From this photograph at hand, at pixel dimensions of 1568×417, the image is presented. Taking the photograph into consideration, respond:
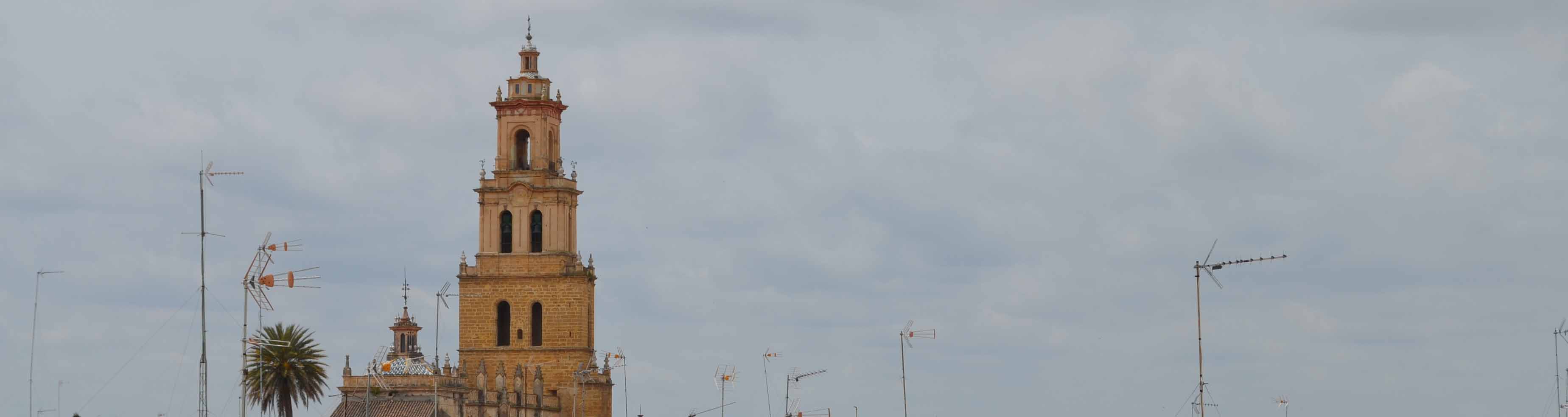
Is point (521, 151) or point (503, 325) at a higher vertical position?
point (521, 151)

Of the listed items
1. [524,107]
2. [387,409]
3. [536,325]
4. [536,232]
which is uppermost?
[524,107]

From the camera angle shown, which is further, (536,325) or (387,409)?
(536,325)

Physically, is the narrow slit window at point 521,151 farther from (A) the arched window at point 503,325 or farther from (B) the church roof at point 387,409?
(B) the church roof at point 387,409

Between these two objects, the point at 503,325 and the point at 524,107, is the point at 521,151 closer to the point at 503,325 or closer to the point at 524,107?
the point at 524,107

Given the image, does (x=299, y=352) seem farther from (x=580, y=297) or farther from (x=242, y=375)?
(x=580, y=297)

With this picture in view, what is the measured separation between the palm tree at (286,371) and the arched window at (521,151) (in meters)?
29.7

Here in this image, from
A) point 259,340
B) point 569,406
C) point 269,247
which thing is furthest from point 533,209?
point 269,247

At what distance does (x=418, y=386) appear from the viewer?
142375 mm

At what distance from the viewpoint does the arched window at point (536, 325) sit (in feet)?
486

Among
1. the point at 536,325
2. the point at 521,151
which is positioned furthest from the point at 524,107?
the point at 536,325

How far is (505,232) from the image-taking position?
149500mm

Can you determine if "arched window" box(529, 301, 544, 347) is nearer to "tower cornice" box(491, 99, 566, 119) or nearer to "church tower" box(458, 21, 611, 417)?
"church tower" box(458, 21, 611, 417)

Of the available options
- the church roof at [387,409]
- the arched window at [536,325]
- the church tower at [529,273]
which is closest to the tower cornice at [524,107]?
the church tower at [529,273]

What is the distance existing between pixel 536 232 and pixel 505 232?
70.3 inches
